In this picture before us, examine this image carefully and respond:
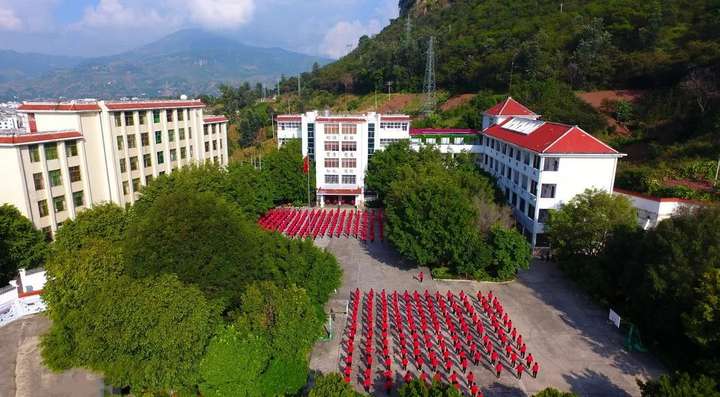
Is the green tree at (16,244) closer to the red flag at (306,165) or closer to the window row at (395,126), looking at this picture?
the red flag at (306,165)

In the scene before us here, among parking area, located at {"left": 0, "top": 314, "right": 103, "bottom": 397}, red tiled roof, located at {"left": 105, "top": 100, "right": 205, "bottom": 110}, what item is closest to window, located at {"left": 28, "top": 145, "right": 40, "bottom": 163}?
red tiled roof, located at {"left": 105, "top": 100, "right": 205, "bottom": 110}

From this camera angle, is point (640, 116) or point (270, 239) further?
point (640, 116)

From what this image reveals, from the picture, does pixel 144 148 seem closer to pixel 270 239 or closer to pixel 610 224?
pixel 270 239

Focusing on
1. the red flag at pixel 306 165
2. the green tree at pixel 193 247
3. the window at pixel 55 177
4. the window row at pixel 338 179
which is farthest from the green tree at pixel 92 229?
the window row at pixel 338 179

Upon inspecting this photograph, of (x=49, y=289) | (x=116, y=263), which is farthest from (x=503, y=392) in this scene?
(x=49, y=289)

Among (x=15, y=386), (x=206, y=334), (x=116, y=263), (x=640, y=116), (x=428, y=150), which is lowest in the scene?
(x=15, y=386)

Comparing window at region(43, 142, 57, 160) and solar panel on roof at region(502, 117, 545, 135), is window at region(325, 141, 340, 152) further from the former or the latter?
window at region(43, 142, 57, 160)

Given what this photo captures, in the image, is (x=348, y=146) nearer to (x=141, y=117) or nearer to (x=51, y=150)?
(x=141, y=117)

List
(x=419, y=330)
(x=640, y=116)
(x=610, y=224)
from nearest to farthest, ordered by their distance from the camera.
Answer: (x=419, y=330) < (x=610, y=224) < (x=640, y=116)
